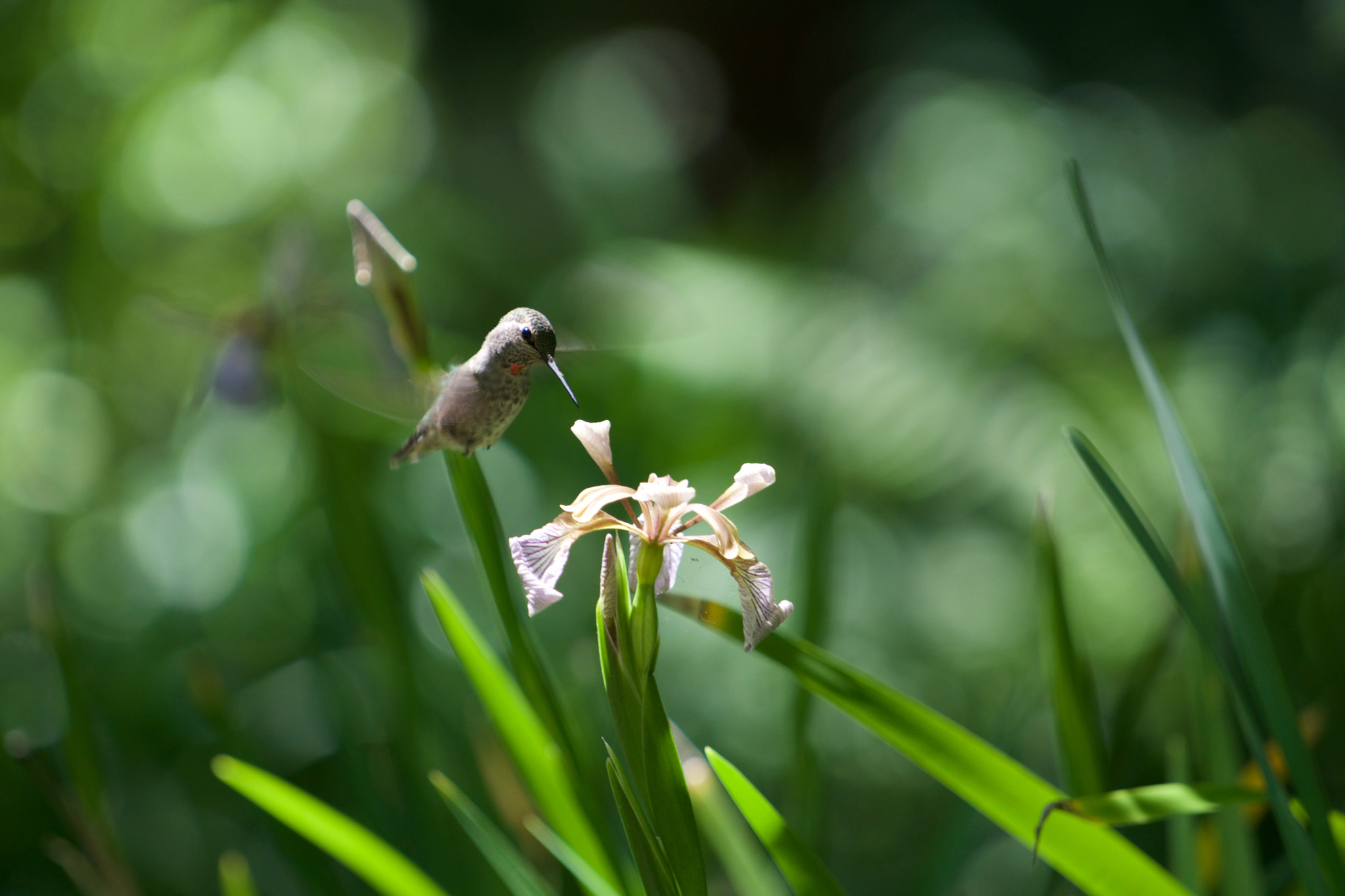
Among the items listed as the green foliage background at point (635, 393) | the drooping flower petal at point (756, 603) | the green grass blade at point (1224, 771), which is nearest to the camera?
the drooping flower petal at point (756, 603)

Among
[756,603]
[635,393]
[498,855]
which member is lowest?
[635,393]

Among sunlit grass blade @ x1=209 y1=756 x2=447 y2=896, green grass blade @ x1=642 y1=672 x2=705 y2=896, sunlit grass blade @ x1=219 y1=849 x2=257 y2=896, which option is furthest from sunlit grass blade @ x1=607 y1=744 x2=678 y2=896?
sunlit grass blade @ x1=219 y1=849 x2=257 y2=896

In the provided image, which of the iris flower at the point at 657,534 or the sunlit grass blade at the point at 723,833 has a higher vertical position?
the iris flower at the point at 657,534

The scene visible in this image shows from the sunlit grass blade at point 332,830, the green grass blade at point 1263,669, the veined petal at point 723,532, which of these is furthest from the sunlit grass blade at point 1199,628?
the sunlit grass blade at point 332,830

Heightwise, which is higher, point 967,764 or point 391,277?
point 391,277

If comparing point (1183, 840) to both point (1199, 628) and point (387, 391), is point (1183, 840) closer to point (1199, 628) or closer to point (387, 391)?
point (1199, 628)

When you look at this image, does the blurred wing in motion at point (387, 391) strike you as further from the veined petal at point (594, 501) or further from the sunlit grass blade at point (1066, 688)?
the sunlit grass blade at point (1066, 688)

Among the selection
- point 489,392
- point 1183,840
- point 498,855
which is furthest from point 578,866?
point 1183,840

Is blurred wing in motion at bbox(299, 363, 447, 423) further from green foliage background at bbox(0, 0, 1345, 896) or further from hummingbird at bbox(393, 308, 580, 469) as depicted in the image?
green foliage background at bbox(0, 0, 1345, 896)
